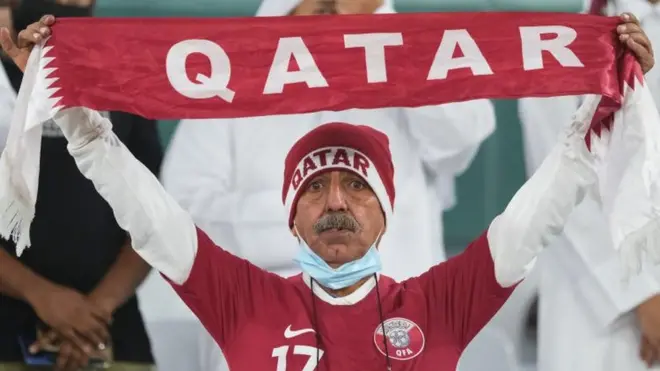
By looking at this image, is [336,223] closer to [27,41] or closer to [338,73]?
[338,73]

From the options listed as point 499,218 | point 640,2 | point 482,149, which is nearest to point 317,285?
point 499,218

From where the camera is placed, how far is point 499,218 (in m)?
1.89

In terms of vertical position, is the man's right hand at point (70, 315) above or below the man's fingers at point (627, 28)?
below

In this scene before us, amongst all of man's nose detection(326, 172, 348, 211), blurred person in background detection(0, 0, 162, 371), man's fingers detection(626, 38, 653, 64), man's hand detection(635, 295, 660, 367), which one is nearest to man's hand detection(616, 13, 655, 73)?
man's fingers detection(626, 38, 653, 64)

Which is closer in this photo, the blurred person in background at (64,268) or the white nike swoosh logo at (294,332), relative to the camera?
the white nike swoosh logo at (294,332)

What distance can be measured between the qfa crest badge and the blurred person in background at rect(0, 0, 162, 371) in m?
0.65

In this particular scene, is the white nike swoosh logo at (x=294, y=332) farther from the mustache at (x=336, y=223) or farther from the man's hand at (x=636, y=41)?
the man's hand at (x=636, y=41)

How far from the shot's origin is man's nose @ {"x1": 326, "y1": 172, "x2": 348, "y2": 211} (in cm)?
190

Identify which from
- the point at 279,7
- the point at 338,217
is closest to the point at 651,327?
the point at 338,217

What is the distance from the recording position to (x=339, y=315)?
6.31ft

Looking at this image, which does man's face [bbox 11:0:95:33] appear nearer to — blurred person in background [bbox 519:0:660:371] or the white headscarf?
the white headscarf

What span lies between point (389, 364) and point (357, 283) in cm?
15

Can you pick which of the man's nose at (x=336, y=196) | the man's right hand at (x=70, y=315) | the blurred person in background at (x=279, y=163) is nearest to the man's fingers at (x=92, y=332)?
the man's right hand at (x=70, y=315)

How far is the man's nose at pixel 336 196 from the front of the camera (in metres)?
1.90
